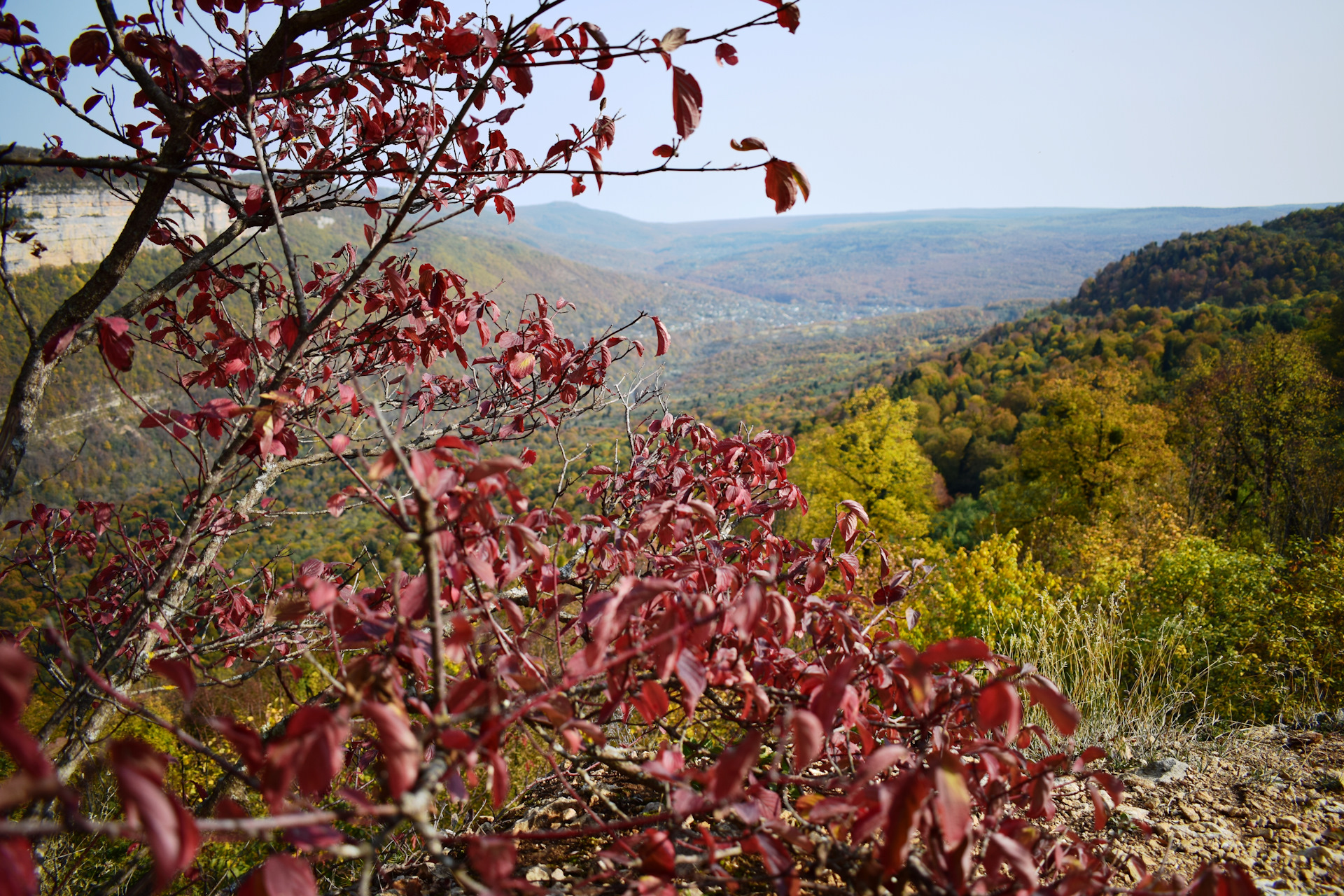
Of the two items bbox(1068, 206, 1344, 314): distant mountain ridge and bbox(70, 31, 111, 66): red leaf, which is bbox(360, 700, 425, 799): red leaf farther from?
bbox(1068, 206, 1344, 314): distant mountain ridge

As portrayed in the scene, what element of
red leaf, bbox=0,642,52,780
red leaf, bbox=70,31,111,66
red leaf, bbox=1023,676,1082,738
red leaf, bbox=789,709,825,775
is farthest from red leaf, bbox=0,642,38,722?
red leaf, bbox=70,31,111,66

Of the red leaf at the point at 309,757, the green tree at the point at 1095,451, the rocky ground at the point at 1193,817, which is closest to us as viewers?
the red leaf at the point at 309,757

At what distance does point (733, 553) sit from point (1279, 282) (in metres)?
71.4

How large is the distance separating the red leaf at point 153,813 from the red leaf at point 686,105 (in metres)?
1.50

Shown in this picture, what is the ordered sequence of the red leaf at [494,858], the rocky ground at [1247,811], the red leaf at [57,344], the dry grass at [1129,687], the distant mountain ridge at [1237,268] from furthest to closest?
the distant mountain ridge at [1237,268] < the dry grass at [1129,687] < the rocky ground at [1247,811] < the red leaf at [57,344] < the red leaf at [494,858]

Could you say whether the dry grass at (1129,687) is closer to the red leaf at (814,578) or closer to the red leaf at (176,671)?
the red leaf at (814,578)

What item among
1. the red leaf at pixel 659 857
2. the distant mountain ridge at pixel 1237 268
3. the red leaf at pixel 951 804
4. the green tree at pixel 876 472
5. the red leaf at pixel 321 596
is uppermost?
the distant mountain ridge at pixel 1237 268

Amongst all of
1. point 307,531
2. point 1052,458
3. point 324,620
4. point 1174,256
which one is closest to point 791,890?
point 324,620

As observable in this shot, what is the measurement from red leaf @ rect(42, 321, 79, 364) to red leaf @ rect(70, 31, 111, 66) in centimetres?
85

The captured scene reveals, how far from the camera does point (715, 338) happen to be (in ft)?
503

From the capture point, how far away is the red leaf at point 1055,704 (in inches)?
36.4

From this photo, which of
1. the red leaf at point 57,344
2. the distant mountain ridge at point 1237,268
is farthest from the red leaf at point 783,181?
the distant mountain ridge at point 1237,268

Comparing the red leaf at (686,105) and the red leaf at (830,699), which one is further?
the red leaf at (686,105)

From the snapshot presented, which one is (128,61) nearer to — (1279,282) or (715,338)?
(1279,282)
